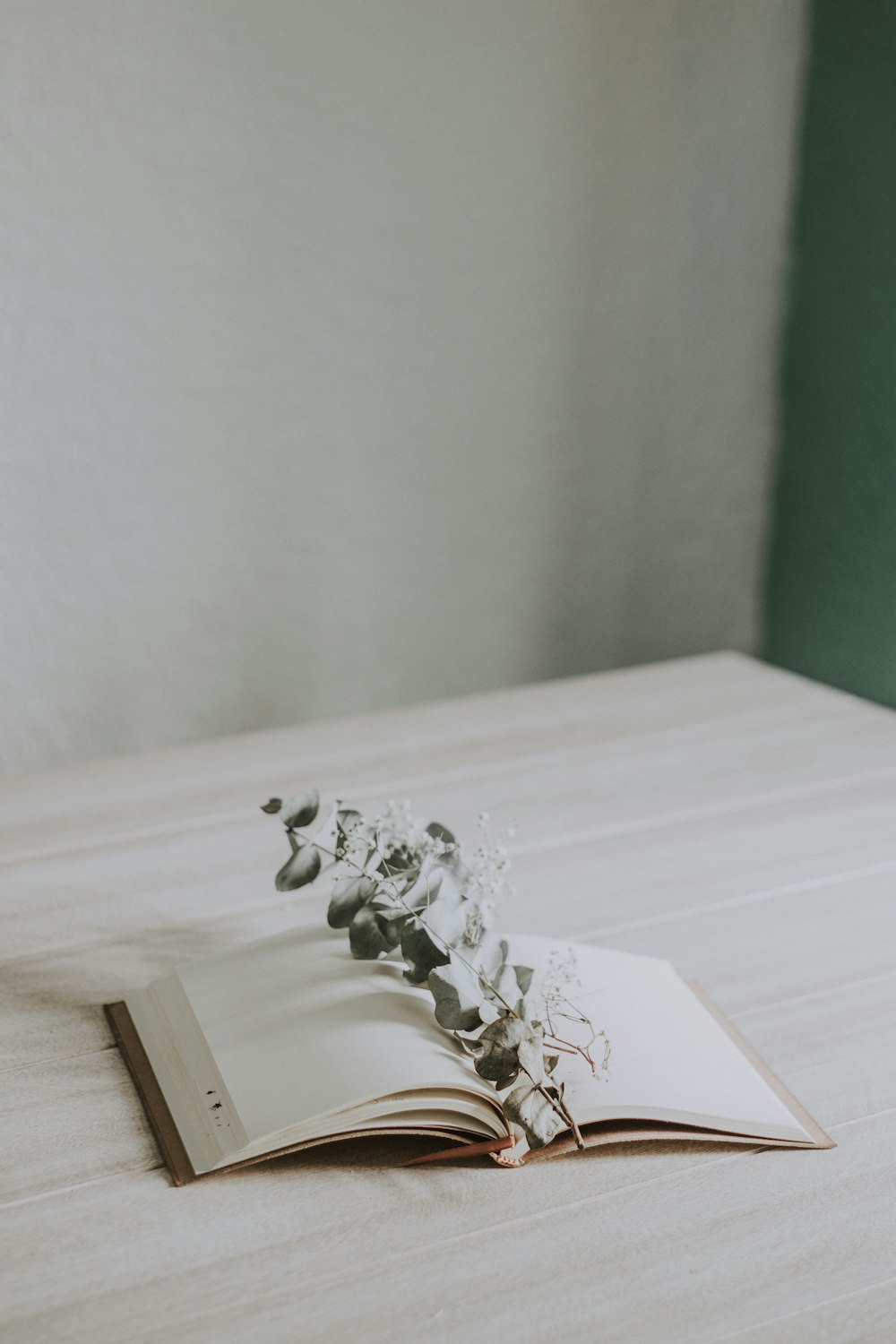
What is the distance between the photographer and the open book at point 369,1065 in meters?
0.93

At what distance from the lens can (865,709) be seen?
6.51 ft

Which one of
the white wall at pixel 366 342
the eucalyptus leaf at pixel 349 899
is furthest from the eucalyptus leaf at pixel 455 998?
the white wall at pixel 366 342

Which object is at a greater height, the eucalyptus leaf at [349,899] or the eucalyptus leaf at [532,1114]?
the eucalyptus leaf at [349,899]

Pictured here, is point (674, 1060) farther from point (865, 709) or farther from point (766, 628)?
point (766, 628)

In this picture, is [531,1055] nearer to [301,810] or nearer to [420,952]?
[420,952]

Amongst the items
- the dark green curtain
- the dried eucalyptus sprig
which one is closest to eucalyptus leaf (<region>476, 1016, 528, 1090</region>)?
the dried eucalyptus sprig

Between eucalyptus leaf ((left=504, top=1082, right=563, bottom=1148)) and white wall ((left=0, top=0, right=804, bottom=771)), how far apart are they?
4.96 feet

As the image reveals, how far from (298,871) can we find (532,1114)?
0.92 feet

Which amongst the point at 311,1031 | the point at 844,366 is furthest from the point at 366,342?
the point at 311,1031

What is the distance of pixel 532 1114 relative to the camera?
93 centimetres

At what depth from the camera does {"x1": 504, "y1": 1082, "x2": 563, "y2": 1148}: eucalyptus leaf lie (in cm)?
92

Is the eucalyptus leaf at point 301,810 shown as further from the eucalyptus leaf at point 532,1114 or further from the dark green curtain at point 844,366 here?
the dark green curtain at point 844,366

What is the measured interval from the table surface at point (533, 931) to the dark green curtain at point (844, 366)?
494 millimetres

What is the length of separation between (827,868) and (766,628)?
54.3 inches
